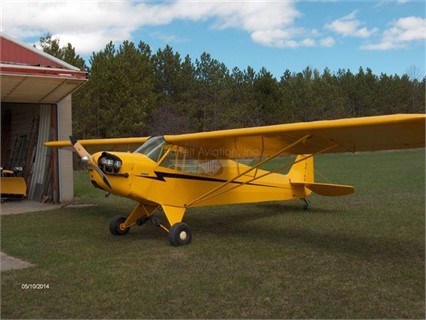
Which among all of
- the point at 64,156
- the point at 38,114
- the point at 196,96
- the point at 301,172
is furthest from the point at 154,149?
the point at 196,96

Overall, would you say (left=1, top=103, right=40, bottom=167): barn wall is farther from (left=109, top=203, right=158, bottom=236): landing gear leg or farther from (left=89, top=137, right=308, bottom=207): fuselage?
(left=89, top=137, right=308, bottom=207): fuselage

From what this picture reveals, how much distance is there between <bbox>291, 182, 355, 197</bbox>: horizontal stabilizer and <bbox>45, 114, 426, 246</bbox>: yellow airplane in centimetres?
3

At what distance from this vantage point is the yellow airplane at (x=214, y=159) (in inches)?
262

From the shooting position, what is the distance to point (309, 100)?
198 ft

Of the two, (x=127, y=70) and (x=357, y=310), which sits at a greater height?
(x=127, y=70)

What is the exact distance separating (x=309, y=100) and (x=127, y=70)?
1224 inches

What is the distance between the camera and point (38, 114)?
15.3 metres

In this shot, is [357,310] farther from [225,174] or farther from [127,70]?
[127,70]

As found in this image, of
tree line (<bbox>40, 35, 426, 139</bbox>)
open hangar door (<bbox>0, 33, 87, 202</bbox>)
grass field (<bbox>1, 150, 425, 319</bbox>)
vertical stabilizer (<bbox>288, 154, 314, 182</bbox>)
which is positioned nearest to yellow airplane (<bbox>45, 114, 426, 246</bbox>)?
grass field (<bbox>1, 150, 425, 319</bbox>)

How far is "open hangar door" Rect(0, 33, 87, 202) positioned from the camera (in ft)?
37.6

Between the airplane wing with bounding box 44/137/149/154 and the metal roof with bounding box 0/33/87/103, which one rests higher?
the metal roof with bounding box 0/33/87/103

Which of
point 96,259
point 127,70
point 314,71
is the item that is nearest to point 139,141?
point 96,259

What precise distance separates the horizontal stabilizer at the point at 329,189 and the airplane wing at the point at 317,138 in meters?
2.08

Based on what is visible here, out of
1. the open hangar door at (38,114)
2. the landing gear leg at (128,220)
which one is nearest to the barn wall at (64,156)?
the open hangar door at (38,114)
